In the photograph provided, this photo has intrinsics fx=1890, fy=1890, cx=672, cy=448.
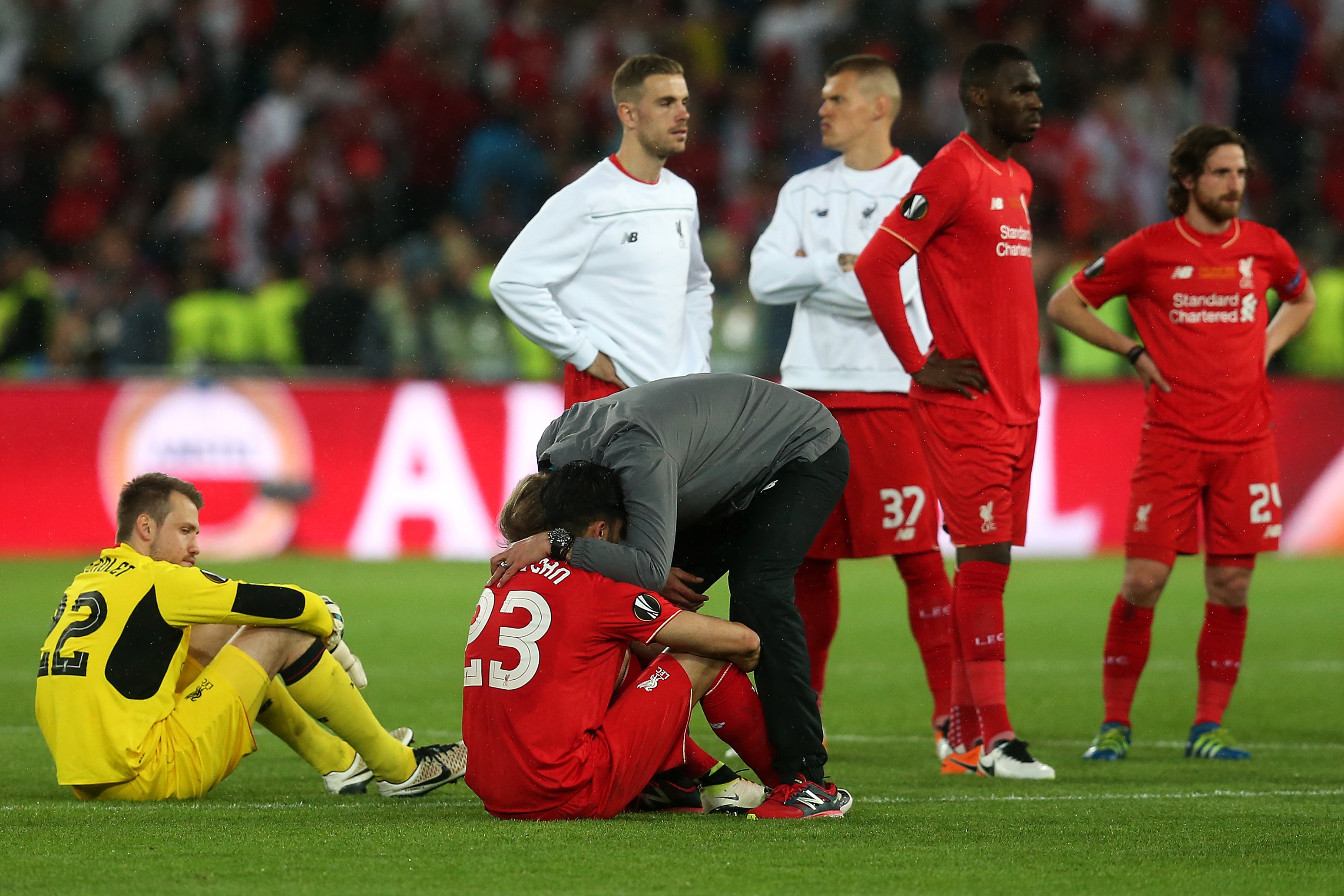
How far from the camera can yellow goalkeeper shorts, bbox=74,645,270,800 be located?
5371mm

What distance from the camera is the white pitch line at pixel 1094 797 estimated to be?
5547 millimetres

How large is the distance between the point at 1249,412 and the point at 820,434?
221 centimetres

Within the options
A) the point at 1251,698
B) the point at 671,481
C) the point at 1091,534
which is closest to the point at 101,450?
the point at 1091,534

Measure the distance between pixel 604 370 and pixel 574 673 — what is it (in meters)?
1.95

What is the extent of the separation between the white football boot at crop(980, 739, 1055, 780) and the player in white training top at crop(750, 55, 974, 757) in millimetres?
657

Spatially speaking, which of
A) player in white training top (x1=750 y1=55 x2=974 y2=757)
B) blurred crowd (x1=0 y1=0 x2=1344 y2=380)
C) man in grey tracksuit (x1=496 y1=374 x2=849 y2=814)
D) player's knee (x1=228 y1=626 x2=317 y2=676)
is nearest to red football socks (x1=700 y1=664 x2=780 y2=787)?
man in grey tracksuit (x1=496 y1=374 x2=849 y2=814)

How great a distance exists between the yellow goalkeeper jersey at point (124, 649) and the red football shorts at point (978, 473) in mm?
2221

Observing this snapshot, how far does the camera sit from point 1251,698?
8273mm

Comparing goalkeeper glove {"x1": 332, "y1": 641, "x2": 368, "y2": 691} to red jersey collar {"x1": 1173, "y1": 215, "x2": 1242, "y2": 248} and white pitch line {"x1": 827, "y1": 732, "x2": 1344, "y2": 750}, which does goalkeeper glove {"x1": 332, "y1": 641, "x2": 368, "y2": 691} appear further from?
red jersey collar {"x1": 1173, "y1": 215, "x2": 1242, "y2": 248}

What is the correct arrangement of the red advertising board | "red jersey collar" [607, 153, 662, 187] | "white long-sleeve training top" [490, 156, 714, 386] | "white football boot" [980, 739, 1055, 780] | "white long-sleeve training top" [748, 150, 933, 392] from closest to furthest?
"white football boot" [980, 739, 1055, 780]
"white long-sleeve training top" [490, 156, 714, 386]
"red jersey collar" [607, 153, 662, 187]
"white long-sleeve training top" [748, 150, 933, 392]
the red advertising board

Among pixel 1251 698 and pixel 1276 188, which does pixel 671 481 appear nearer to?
pixel 1251 698

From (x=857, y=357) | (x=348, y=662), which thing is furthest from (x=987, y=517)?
(x=348, y=662)

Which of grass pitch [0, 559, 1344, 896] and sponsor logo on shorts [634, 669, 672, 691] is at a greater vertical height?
sponsor logo on shorts [634, 669, 672, 691]

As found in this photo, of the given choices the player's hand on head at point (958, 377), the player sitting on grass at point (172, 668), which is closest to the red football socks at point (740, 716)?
the player sitting on grass at point (172, 668)
